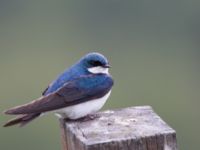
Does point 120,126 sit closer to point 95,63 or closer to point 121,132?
point 121,132

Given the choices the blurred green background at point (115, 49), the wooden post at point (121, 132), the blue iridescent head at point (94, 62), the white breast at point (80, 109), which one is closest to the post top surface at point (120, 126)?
the wooden post at point (121, 132)

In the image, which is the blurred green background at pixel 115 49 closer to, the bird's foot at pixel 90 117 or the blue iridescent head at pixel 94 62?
the blue iridescent head at pixel 94 62

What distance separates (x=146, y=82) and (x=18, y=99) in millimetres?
2590

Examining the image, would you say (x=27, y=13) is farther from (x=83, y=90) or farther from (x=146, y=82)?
(x=83, y=90)

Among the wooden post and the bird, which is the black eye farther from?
the wooden post

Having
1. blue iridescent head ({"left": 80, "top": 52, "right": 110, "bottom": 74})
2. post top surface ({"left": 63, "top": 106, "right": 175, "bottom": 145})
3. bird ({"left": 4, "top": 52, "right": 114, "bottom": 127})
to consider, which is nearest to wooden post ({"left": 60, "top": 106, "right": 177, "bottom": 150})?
post top surface ({"left": 63, "top": 106, "right": 175, "bottom": 145})

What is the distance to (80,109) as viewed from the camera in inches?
180

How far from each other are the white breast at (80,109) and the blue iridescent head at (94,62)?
17 centimetres

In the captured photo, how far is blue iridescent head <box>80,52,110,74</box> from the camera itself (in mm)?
4773

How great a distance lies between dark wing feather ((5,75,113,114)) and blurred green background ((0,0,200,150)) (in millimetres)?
7298

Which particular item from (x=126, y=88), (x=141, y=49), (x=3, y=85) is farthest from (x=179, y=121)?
(x=141, y=49)

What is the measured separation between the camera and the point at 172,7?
19.2 metres

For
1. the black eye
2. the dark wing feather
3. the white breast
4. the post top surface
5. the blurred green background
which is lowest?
the blurred green background

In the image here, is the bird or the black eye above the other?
the black eye
